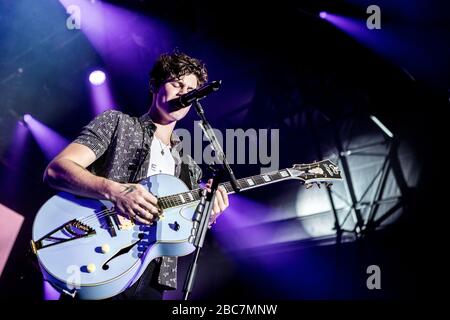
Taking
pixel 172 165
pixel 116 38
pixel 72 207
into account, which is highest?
pixel 116 38

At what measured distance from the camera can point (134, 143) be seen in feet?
9.21

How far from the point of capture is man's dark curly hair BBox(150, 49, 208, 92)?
3178mm

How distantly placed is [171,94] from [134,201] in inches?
39.7

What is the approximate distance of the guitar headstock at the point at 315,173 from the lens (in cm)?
342

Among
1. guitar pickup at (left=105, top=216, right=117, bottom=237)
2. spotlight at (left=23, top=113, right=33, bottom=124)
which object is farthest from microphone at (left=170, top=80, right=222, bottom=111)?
spotlight at (left=23, top=113, right=33, bottom=124)

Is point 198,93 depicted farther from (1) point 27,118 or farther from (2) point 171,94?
(1) point 27,118

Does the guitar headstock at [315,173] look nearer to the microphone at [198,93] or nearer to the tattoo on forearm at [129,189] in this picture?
the microphone at [198,93]

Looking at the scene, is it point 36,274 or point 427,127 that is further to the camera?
point 36,274

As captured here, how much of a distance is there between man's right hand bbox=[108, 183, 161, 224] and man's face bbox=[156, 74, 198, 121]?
77 centimetres

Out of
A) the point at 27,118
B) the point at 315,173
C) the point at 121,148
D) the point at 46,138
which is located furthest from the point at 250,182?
the point at 27,118

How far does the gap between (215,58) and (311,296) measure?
15.9ft
